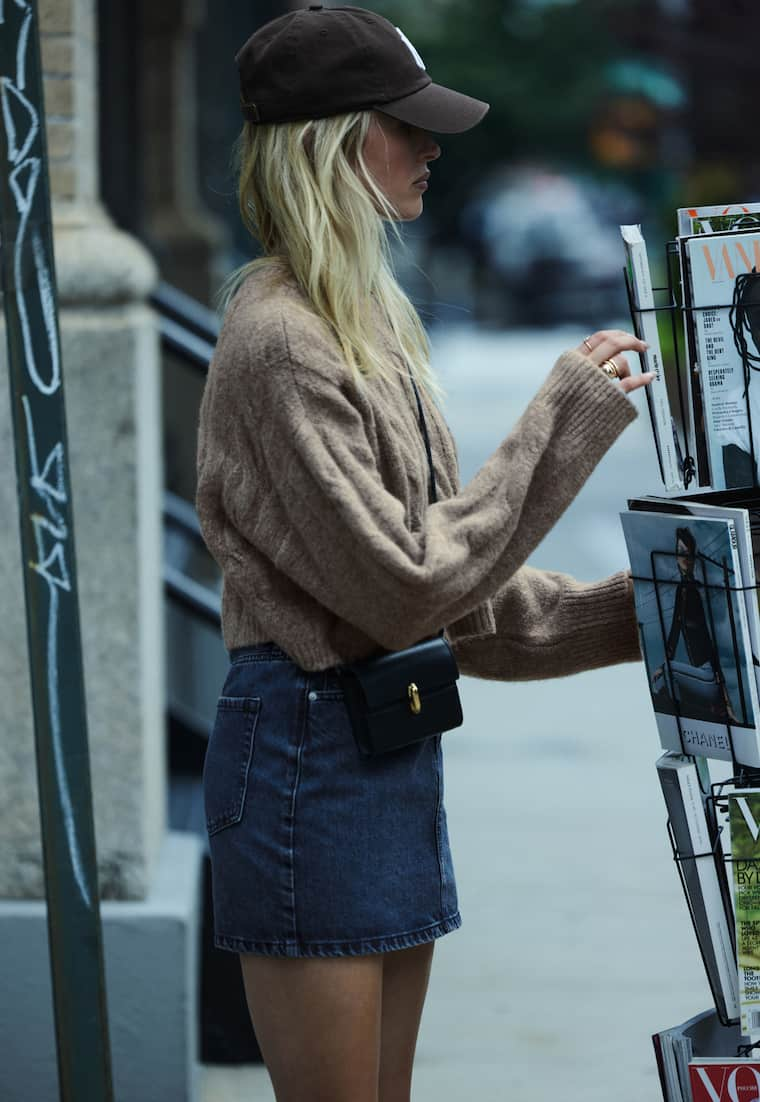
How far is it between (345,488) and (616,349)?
0.47 meters

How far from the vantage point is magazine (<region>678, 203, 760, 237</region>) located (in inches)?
99.7

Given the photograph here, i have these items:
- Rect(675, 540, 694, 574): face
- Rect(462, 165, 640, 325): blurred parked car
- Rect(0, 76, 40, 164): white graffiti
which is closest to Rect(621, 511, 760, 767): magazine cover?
Rect(675, 540, 694, 574): face

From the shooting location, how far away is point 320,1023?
8.00 feet

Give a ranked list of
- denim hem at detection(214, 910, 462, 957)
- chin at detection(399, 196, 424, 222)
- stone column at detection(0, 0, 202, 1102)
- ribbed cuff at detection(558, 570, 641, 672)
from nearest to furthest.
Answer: denim hem at detection(214, 910, 462, 957), chin at detection(399, 196, 424, 222), ribbed cuff at detection(558, 570, 641, 672), stone column at detection(0, 0, 202, 1102)

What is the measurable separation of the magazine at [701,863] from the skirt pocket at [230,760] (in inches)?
23.8

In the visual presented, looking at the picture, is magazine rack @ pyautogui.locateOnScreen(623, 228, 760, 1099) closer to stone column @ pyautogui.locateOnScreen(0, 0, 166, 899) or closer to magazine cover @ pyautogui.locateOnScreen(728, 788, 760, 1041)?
magazine cover @ pyautogui.locateOnScreen(728, 788, 760, 1041)

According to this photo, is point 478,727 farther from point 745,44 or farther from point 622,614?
point 745,44

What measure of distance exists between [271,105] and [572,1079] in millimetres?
2752

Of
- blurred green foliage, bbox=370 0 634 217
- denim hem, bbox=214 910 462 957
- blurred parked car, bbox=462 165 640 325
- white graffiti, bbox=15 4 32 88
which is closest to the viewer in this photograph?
denim hem, bbox=214 910 462 957

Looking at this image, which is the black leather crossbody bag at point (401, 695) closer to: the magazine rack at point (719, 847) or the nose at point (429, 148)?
the magazine rack at point (719, 847)

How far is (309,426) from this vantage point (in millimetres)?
2330

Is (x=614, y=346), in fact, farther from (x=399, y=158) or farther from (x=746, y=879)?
(x=746, y=879)

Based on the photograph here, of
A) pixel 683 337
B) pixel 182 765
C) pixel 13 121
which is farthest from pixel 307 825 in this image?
pixel 182 765

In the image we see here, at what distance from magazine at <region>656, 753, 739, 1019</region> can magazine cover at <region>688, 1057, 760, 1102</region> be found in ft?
0.33
